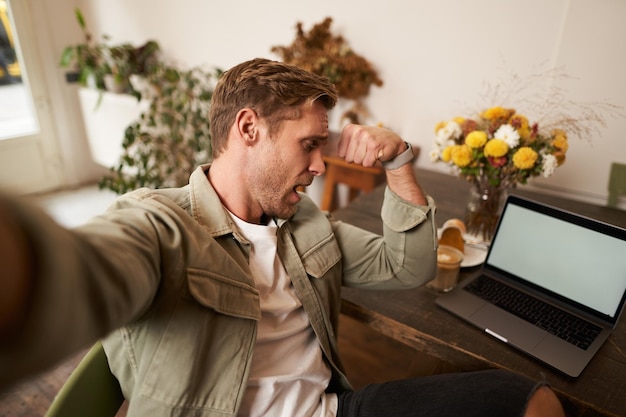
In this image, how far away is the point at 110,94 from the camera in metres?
3.53

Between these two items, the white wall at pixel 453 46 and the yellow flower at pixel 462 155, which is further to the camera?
the white wall at pixel 453 46

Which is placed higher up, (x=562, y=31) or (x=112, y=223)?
(x=562, y=31)

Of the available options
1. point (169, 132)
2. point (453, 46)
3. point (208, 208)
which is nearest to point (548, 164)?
point (208, 208)

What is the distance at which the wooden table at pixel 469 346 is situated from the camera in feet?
2.86

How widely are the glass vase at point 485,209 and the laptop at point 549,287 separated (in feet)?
0.75

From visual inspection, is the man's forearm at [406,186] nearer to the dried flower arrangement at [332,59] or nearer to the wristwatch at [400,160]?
the wristwatch at [400,160]

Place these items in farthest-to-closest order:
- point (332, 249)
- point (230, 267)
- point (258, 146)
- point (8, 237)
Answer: point (332, 249) < point (258, 146) < point (230, 267) < point (8, 237)

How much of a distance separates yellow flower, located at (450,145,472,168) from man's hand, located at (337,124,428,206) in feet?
0.92

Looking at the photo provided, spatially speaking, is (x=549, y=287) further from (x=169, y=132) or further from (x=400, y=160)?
(x=169, y=132)

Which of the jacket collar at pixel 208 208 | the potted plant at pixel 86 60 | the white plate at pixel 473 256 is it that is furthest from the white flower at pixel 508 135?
the potted plant at pixel 86 60

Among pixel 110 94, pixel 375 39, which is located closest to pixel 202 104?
pixel 110 94

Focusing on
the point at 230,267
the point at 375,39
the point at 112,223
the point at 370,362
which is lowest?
the point at 370,362

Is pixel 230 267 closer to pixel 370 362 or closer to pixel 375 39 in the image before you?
pixel 370 362

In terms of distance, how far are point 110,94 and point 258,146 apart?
3.11 meters
